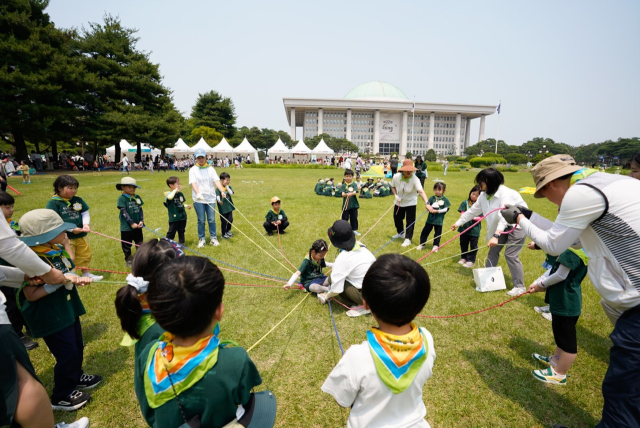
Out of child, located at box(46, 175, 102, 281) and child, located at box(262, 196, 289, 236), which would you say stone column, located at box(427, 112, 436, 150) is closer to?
child, located at box(262, 196, 289, 236)

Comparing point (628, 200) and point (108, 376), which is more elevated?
point (628, 200)

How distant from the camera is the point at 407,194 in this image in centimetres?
762

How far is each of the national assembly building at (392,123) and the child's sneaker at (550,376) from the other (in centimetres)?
9120

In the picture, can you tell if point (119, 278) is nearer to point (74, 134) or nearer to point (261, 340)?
point (261, 340)

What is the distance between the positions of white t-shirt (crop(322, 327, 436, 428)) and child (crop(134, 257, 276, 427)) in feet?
1.75

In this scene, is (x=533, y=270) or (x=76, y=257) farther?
(x=533, y=270)

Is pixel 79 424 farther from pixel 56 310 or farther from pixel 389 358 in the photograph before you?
pixel 389 358

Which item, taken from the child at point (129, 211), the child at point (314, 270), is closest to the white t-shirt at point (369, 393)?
the child at point (314, 270)

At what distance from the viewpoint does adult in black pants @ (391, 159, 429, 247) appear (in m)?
7.40

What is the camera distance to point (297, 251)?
7.56m

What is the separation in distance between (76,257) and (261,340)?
3963 millimetres

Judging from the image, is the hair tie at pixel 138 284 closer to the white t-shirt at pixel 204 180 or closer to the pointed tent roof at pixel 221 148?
the white t-shirt at pixel 204 180

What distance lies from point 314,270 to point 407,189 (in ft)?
11.7

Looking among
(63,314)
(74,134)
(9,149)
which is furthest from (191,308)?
(9,149)
